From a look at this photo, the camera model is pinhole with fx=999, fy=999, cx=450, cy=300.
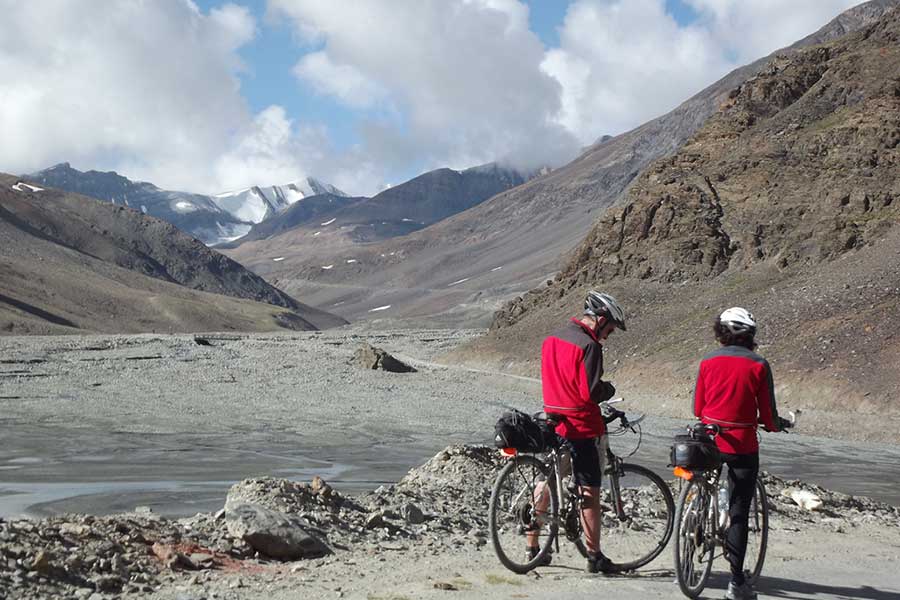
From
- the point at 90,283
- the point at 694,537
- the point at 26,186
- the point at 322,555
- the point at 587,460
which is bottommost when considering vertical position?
the point at 322,555

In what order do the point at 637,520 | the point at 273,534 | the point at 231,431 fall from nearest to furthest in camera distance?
1. the point at 273,534
2. the point at 637,520
3. the point at 231,431

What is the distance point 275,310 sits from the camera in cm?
15700

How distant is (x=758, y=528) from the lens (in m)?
8.45

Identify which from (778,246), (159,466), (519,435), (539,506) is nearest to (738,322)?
(519,435)

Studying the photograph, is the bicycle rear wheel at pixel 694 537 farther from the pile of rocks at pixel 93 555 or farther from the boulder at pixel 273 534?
the pile of rocks at pixel 93 555

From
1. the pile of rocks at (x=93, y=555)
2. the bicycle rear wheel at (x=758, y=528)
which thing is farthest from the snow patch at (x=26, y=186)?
the bicycle rear wheel at (x=758, y=528)

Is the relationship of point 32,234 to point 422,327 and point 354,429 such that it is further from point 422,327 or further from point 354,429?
point 354,429

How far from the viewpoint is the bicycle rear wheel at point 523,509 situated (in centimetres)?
823

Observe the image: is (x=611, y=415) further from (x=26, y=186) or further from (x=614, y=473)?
(x=26, y=186)

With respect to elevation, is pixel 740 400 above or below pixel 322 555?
above

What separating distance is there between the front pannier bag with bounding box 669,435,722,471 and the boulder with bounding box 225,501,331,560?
11.1ft

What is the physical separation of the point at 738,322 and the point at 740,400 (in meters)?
0.63

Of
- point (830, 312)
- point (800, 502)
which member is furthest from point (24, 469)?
point (830, 312)

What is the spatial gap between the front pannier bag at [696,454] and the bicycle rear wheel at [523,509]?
113cm
